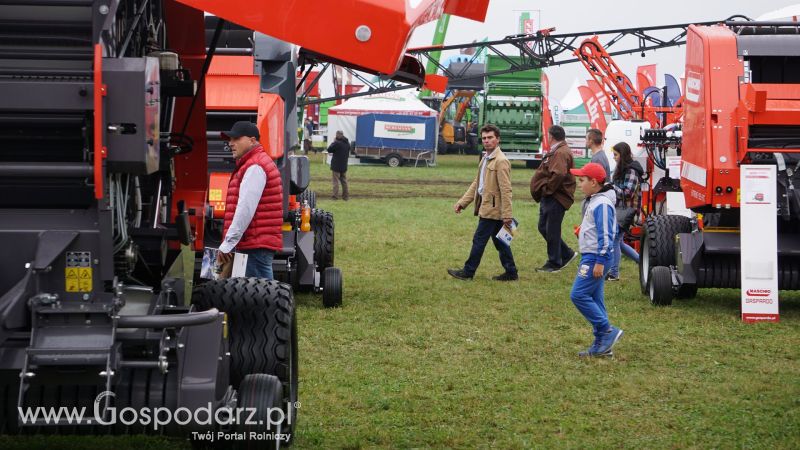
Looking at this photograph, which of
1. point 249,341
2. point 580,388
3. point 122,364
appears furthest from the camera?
point 580,388

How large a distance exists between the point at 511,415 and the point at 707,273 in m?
4.70

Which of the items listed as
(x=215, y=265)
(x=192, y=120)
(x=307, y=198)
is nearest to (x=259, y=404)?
(x=192, y=120)

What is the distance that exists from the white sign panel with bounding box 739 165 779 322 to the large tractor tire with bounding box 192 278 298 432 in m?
6.02

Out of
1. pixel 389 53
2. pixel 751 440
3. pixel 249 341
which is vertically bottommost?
pixel 751 440

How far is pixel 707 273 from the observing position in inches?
448

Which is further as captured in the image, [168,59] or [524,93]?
[524,93]

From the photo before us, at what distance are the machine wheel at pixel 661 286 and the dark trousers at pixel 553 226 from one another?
2.78 metres

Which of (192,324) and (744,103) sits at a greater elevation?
(744,103)

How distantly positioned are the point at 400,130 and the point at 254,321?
37.5m

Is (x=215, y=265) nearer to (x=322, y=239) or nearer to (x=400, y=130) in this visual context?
(x=322, y=239)

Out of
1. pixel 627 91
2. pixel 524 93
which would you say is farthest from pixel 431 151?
pixel 627 91

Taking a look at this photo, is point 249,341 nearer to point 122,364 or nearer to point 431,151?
point 122,364

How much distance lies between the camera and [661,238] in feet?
39.9

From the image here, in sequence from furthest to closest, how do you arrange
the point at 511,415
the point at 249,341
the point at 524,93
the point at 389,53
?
the point at 524,93
the point at 511,415
the point at 249,341
the point at 389,53
